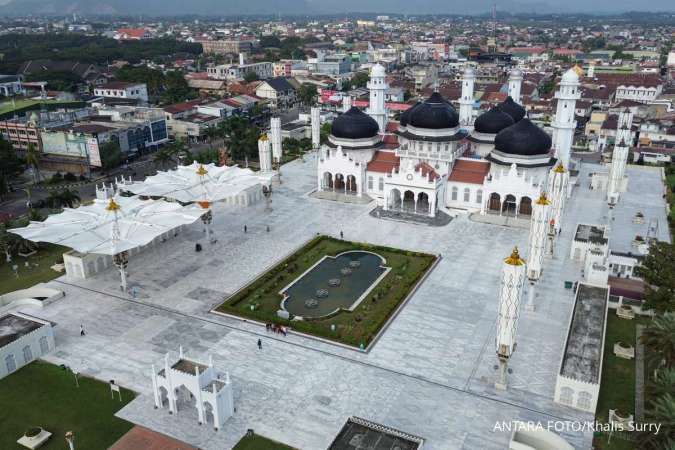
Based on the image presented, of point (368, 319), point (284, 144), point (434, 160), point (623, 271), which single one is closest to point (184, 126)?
point (284, 144)

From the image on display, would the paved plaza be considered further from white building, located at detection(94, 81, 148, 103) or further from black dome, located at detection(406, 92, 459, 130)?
white building, located at detection(94, 81, 148, 103)

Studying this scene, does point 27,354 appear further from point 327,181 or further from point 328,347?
point 327,181

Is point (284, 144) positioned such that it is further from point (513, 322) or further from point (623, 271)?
point (513, 322)

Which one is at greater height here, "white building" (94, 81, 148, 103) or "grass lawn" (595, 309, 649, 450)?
"white building" (94, 81, 148, 103)

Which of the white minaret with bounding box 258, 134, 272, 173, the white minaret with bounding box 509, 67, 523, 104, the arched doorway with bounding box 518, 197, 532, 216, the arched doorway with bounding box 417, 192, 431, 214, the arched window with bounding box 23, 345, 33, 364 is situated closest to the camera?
the arched window with bounding box 23, 345, 33, 364

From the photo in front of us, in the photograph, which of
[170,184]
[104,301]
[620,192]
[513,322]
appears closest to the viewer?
[513,322]

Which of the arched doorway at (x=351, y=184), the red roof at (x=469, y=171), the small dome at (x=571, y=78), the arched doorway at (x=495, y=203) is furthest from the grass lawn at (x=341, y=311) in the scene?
the small dome at (x=571, y=78)

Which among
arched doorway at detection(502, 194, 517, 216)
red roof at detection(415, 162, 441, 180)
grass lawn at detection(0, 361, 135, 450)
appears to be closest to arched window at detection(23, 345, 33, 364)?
grass lawn at detection(0, 361, 135, 450)
